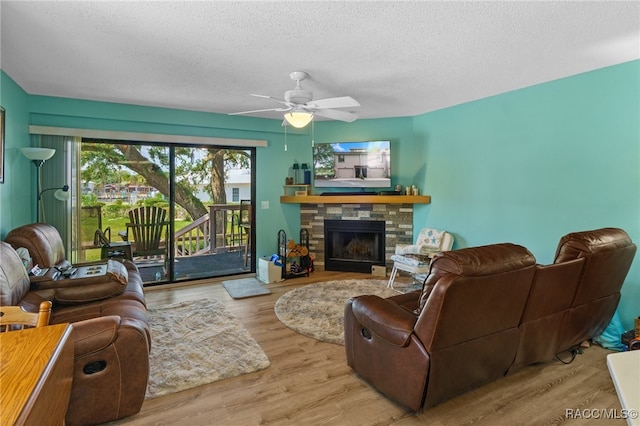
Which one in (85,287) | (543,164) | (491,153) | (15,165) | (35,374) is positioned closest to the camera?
(35,374)

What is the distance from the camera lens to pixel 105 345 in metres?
1.78

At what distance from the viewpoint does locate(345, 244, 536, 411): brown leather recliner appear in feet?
5.65

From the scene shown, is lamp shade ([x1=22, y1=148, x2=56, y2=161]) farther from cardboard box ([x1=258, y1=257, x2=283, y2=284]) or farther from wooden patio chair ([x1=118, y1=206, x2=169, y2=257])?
cardboard box ([x1=258, y1=257, x2=283, y2=284])

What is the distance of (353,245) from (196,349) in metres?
3.37

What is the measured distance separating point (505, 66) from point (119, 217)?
501 cm

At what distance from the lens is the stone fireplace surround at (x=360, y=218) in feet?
17.6

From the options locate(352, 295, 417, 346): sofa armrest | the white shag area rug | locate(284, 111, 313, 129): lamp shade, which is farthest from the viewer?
locate(284, 111, 313, 129): lamp shade

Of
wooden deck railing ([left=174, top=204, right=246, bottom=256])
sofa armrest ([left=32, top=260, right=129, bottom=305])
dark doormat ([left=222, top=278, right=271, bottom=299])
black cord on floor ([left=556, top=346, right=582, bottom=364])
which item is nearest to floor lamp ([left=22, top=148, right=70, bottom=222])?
wooden deck railing ([left=174, top=204, right=246, bottom=256])

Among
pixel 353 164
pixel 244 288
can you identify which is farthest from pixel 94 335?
pixel 353 164

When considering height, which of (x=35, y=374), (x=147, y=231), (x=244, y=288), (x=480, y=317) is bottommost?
(x=244, y=288)

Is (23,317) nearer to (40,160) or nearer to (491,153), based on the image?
(40,160)

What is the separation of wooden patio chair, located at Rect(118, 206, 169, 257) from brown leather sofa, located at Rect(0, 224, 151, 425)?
220 centimetres

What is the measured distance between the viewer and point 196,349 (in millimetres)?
2811

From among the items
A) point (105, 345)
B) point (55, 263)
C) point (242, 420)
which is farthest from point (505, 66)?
point (55, 263)
